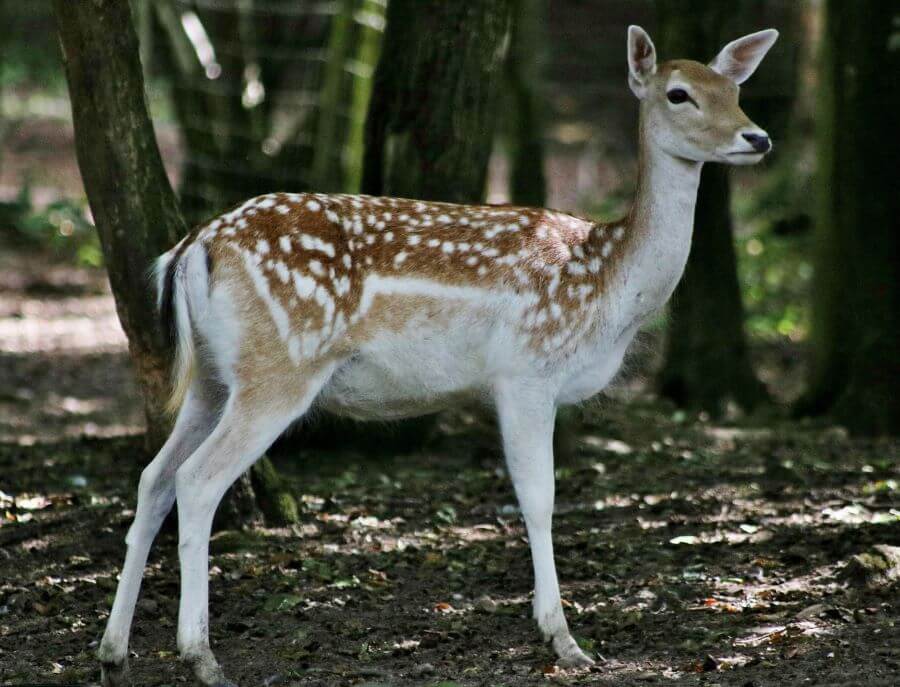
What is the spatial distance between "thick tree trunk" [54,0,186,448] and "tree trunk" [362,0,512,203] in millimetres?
1839

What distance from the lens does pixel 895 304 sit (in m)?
8.58

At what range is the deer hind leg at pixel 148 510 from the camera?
4688 mm

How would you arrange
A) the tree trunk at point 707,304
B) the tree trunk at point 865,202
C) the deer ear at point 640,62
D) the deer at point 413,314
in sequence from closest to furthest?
the deer at point 413,314, the deer ear at point 640,62, the tree trunk at point 865,202, the tree trunk at point 707,304

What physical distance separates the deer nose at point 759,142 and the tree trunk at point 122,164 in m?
2.52

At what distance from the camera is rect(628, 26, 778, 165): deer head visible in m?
5.12

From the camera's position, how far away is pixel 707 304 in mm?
9516

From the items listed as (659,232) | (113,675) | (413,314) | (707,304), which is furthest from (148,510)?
(707,304)

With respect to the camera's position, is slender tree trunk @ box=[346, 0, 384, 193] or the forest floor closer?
the forest floor

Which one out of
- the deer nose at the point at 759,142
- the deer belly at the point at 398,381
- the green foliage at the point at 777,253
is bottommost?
the green foliage at the point at 777,253

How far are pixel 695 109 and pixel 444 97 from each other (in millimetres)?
2400

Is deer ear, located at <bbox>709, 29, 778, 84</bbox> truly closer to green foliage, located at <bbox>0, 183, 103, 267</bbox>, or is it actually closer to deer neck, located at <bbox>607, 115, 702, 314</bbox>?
deer neck, located at <bbox>607, 115, 702, 314</bbox>

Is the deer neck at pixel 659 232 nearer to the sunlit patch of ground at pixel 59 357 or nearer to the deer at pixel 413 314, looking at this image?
the deer at pixel 413 314

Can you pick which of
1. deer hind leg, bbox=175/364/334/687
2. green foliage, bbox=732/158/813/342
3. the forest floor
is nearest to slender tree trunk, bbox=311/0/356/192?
the forest floor

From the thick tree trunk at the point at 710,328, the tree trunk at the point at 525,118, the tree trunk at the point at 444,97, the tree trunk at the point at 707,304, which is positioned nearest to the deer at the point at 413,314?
the tree trunk at the point at 444,97
